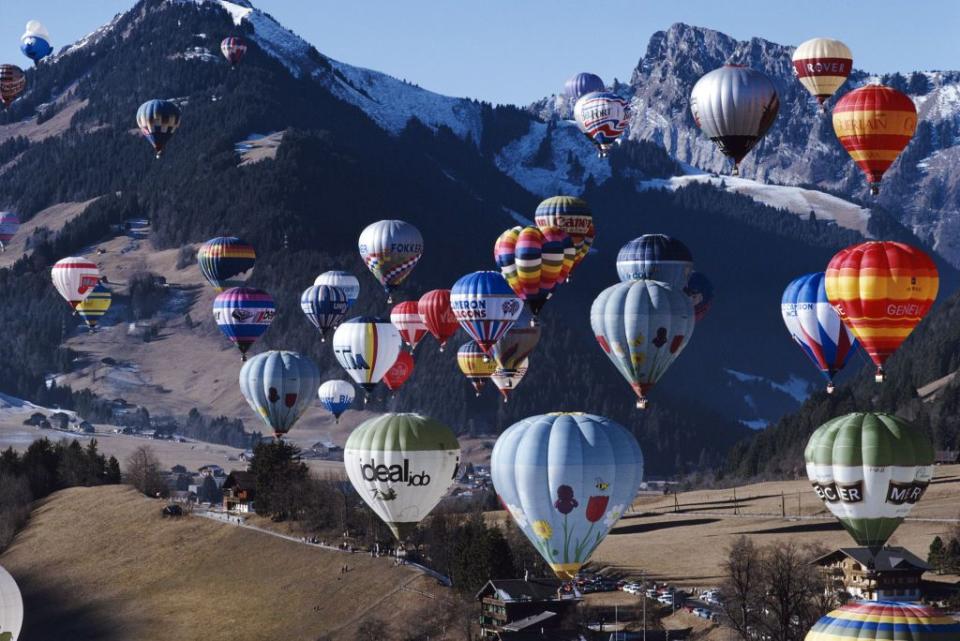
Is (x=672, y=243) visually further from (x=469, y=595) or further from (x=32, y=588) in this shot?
(x=32, y=588)

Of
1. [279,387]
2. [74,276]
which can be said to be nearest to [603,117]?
[279,387]

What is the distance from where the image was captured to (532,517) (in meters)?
88.4

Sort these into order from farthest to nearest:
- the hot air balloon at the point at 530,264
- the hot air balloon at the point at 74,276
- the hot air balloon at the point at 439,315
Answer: the hot air balloon at the point at 74,276, the hot air balloon at the point at 439,315, the hot air balloon at the point at 530,264

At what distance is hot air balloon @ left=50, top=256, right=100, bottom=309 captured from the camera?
184 metres

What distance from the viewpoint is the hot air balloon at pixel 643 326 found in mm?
103500

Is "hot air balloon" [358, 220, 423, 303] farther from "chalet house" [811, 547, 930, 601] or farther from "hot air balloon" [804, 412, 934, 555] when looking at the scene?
"hot air balloon" [804, 412, 934, 555]

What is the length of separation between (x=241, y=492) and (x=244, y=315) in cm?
2891

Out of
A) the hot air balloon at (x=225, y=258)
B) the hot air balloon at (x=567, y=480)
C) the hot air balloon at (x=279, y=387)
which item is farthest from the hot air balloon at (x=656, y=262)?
the hot air balloon at (x=225, y=258)

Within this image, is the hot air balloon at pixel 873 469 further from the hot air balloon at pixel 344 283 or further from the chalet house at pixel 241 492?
the hot air balloon at pixel 344 283

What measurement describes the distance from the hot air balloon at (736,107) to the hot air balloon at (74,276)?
288 ft

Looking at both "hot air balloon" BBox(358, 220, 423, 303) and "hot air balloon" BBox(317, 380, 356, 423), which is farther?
"hot air balloon" BBox(317, 380, 356, 423)

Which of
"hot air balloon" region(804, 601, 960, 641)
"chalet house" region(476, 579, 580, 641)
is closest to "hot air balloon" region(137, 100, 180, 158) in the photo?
"chalet house" region(476, 579, 580, 641)

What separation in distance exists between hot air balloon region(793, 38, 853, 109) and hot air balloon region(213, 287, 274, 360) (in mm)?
43427

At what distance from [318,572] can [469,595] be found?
2083cm
